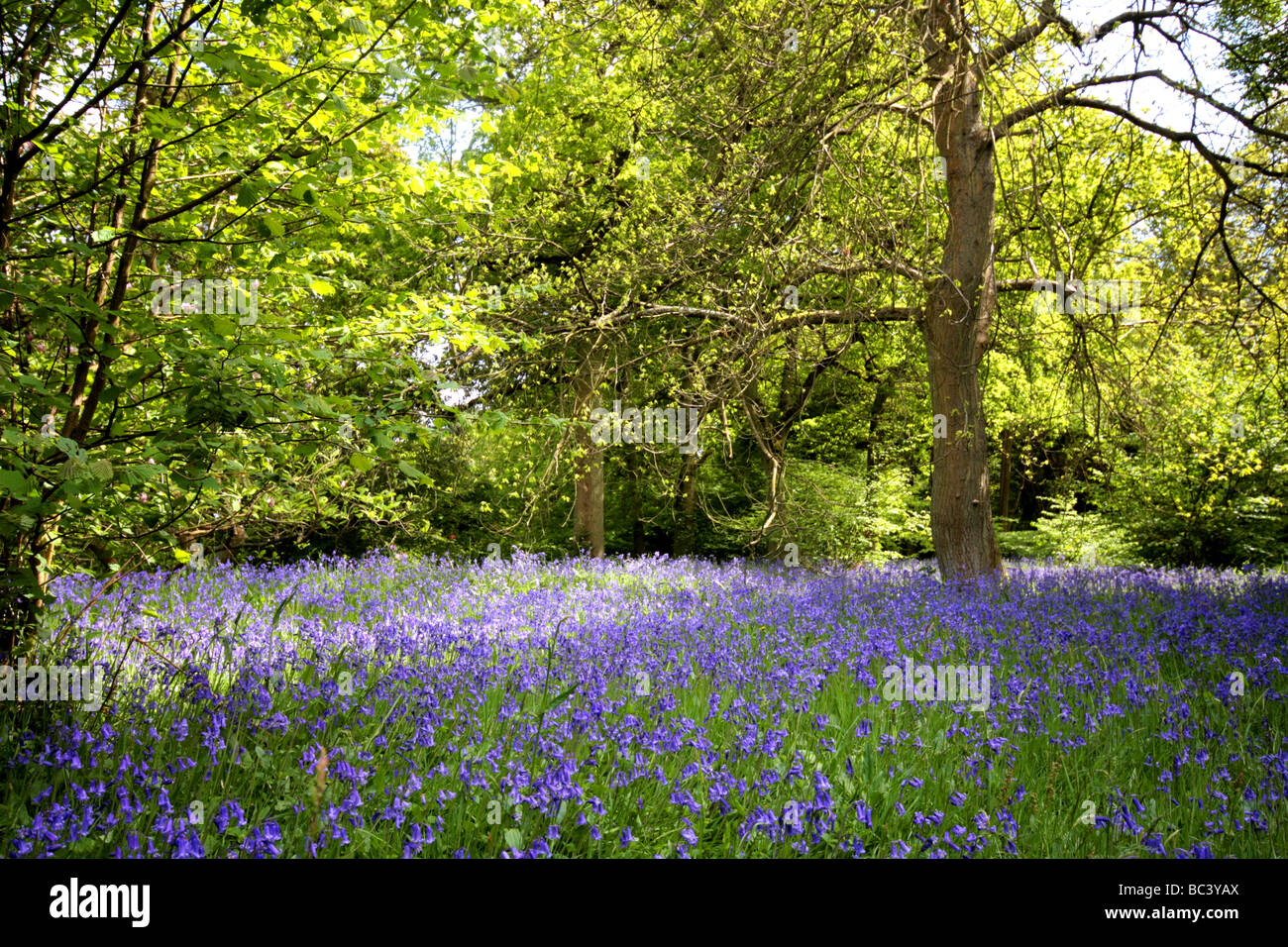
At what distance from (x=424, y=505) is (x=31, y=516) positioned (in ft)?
47.2

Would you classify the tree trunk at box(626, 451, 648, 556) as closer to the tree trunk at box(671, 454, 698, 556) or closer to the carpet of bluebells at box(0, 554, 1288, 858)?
the tree trunk at box(671, 454, 698, 556)

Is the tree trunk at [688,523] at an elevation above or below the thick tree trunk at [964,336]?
below

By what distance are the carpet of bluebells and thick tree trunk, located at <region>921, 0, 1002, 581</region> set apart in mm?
2781

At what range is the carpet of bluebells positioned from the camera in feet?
9.14

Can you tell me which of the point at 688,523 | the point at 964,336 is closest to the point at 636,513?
the point at 688,523

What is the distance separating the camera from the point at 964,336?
9094 mm

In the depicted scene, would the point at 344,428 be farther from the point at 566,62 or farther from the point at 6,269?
the point at 566,62

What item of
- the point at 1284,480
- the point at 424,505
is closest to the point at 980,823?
the point at 1284,480

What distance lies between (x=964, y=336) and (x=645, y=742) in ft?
24.2

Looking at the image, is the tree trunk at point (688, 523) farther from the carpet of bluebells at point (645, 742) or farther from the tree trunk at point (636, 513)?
the carpet of bluebells at point (645, 742)

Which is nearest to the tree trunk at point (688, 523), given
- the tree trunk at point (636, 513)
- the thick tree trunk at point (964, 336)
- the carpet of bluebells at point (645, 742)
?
the tree trunk at point (636, 513)

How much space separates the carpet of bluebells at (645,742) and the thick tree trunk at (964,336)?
2.78 m

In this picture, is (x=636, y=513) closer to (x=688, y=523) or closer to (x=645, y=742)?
(x=688, y=523)

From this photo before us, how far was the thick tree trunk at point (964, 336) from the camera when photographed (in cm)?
893
